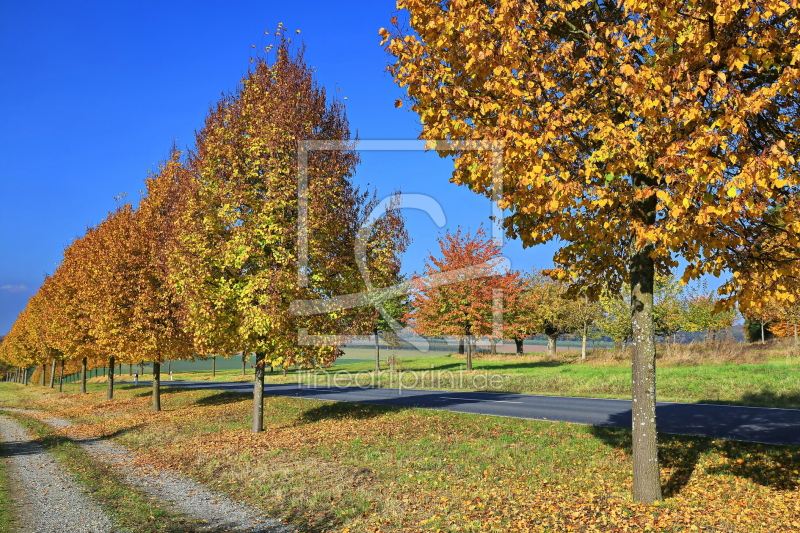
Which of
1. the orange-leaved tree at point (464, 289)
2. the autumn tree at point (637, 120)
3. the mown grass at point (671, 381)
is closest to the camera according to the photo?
the autumn tree at point (637, 120)

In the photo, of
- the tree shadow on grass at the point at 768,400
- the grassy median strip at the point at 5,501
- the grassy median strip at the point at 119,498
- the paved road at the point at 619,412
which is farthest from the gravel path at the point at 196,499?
the tree shadow on grass at the point at 768,400

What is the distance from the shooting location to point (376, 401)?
21.2 m

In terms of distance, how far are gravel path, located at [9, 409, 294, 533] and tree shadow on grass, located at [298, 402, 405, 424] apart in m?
5.71

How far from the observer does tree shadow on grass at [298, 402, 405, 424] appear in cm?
1686

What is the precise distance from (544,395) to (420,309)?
1479 centimetres

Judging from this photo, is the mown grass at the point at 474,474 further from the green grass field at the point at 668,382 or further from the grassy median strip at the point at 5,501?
the green grass field at the point at 668,382

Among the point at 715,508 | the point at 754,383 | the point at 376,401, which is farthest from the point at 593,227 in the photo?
the point at 754,383

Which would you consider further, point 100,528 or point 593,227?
point 100,528

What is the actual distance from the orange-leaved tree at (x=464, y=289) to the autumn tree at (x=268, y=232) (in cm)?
1810

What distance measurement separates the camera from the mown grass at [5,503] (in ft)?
25.3

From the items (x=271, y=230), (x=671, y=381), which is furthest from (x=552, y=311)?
(x=271, y=230)

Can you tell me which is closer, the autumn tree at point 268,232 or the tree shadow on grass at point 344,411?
the autumn tree at point 268,232

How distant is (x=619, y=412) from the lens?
15625 millimetres

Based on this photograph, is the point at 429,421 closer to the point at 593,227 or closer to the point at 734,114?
the point at 593,227
